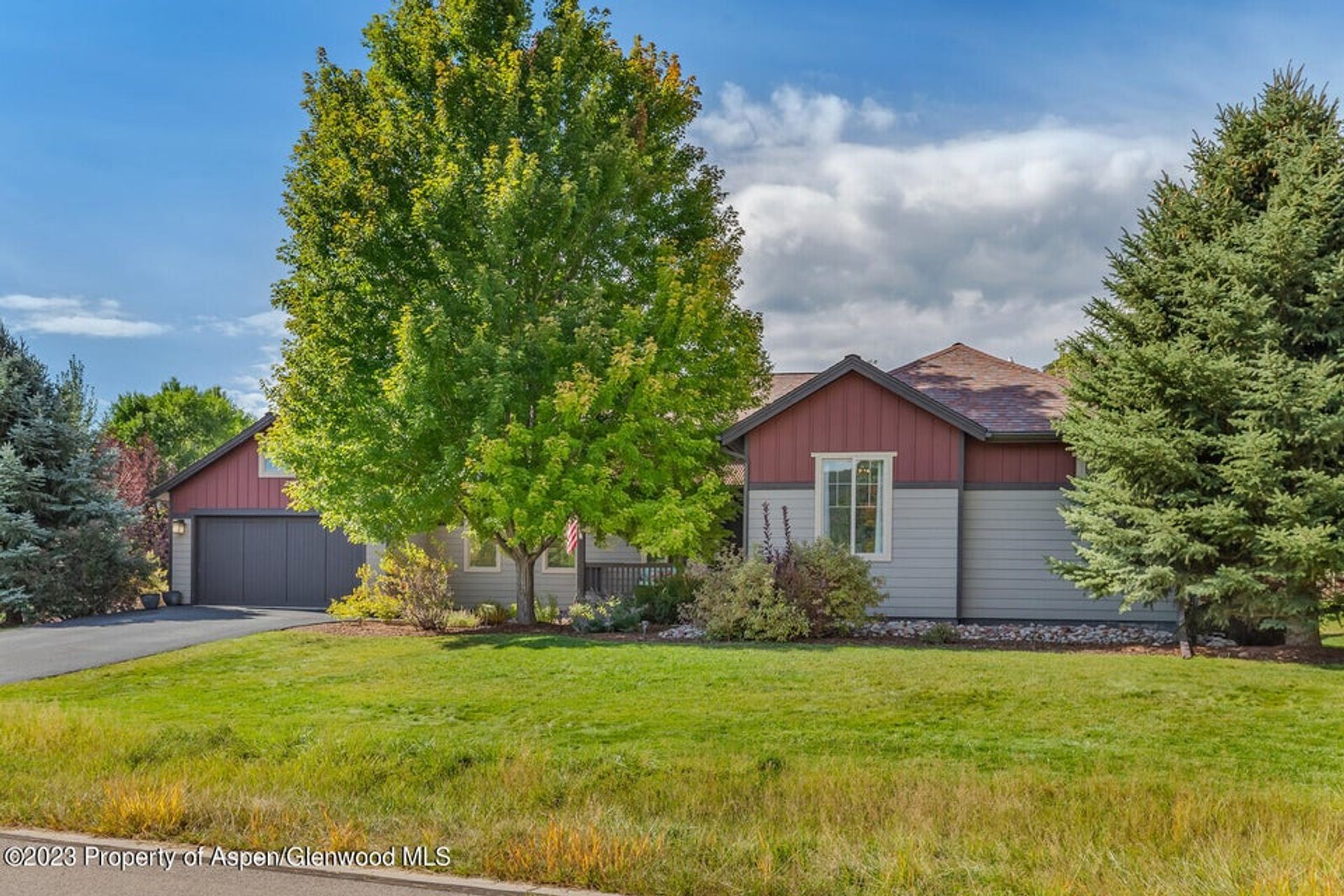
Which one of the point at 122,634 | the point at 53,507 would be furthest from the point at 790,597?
the point at 53,507

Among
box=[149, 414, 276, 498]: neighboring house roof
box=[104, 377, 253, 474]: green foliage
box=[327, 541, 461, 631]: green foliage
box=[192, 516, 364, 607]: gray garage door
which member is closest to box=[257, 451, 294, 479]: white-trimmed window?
box=[149, 414, 276, 498]: neighboring house roof

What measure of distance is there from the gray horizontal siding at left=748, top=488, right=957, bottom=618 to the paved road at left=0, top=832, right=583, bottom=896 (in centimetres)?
1195

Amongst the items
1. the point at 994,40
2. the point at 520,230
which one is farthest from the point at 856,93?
the point at 520,230

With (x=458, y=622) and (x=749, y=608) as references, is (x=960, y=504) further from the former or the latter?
(x=458, y=622)

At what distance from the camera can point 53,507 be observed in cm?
2008

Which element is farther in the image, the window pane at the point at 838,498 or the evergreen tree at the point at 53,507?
the evergreen tree at the point at 53,507

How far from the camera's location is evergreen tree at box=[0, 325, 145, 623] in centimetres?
1936

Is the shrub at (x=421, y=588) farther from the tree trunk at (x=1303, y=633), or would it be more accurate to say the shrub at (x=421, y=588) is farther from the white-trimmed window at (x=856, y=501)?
the tree trunk at (x=1303, y=633)

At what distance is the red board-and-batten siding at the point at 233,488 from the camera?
74.5 ft

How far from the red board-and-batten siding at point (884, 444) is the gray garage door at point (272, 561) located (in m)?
10.4

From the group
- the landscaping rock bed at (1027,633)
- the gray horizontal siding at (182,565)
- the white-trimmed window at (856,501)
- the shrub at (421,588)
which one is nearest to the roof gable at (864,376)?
the white-trimmed window at (856,501)

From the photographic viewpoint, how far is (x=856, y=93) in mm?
15297

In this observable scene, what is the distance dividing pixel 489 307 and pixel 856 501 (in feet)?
23.0

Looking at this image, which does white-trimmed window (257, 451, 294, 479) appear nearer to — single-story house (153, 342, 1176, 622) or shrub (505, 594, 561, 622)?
shrub (505, 594, 561, 622)
